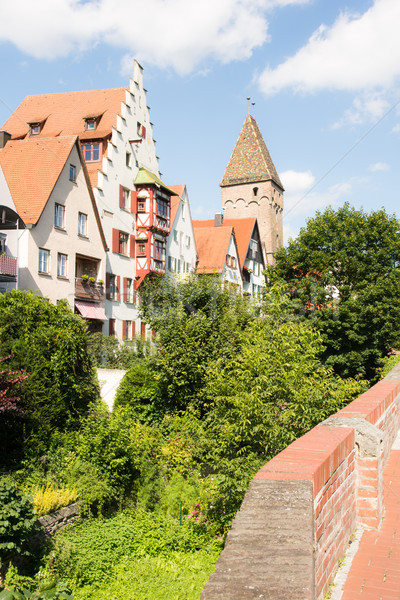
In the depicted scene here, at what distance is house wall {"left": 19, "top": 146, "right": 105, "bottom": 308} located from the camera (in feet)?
87.3

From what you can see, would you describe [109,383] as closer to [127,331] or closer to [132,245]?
[127,331]

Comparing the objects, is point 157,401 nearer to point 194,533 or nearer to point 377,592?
point 194,533

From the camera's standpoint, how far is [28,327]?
54.7 ft

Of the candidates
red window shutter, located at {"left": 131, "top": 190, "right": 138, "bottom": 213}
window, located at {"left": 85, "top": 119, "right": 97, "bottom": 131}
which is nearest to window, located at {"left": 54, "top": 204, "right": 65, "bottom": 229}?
red window shutter, located at {"left": 131, "top": 190, "right": 138, "bottom": 213}

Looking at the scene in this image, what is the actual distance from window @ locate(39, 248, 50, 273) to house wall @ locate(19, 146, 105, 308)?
157 mm

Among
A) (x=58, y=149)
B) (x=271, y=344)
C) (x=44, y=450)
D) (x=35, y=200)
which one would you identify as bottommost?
(x=44, y=450)

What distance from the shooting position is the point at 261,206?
67.8 meters

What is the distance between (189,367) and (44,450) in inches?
221

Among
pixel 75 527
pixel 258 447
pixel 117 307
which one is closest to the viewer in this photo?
pixel 258 447

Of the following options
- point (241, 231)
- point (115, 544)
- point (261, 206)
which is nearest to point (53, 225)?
point (115, 544)

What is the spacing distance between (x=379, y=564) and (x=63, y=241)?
87.5 feet

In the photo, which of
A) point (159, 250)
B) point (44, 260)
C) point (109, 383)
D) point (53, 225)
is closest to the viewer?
point (109, 383)

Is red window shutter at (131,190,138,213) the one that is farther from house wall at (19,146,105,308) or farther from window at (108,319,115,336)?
window at (108,319,115,336)

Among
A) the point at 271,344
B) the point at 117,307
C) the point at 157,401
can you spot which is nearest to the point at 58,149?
the point at 117,307
